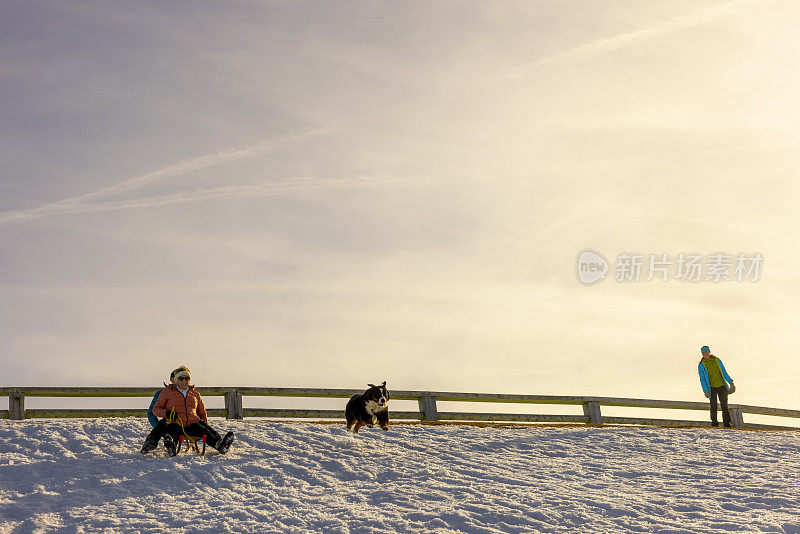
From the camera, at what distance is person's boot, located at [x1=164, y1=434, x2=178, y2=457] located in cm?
1029

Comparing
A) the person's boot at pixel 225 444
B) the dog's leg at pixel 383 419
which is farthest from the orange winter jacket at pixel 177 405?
the dog's leg at pixel 383 419

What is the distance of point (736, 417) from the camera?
1811cm

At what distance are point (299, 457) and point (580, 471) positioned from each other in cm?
425

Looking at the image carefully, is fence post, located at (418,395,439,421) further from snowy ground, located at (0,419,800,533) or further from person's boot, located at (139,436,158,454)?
person's boot, located at (139,436,158,454)

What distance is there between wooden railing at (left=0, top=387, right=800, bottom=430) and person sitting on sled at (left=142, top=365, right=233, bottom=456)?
2500 mm

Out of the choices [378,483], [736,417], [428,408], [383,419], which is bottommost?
[378,483]

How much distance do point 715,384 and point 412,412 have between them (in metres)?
7.83

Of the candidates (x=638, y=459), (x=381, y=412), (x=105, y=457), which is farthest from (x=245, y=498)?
(x=638, y=459)

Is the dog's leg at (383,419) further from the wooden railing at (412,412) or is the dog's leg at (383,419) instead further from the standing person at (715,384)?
the standing person at (715,384)

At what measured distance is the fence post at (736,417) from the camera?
1802 cm

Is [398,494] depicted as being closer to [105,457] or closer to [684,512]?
[684,512]

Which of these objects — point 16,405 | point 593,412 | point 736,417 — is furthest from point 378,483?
point 736,417

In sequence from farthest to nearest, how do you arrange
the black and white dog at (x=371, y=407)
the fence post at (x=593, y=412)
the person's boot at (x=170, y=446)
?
the fence post at (x=593, y=412), the black and white dog at (x=371, y=407), the person's boot at (x=170, y=446)

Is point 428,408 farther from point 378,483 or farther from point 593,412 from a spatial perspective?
point 378,483
